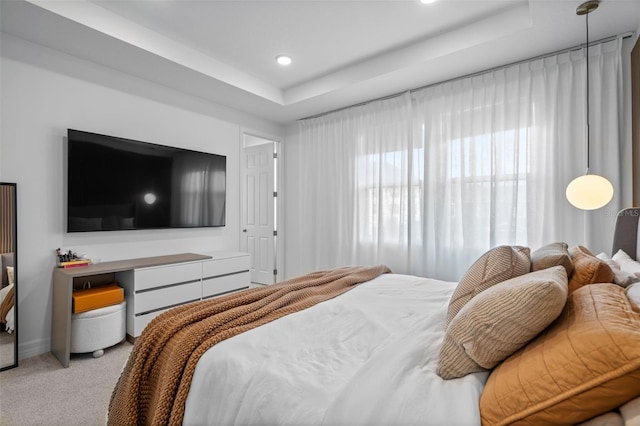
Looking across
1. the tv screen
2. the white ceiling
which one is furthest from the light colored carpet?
the white ceiling

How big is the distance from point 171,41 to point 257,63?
2.77 ft

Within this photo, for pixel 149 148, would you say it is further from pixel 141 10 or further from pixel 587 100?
pixel 587 100

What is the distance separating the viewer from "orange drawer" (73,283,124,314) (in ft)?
8.13

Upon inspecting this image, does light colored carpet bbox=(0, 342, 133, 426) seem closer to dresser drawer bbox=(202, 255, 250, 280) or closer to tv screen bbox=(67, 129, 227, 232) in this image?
dresser drawer bbox=(202, 255, 250, 280)

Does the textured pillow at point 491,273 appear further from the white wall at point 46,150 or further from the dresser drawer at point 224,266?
the white wall at point 46,150

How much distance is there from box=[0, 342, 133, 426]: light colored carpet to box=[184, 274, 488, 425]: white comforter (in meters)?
1.28

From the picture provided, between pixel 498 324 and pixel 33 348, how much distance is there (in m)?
3.49

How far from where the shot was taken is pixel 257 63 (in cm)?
336

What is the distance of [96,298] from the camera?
256 centimetres

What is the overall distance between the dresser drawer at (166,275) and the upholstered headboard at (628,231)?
347 cm

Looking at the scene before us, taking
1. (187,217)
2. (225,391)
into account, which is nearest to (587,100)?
(225,391)

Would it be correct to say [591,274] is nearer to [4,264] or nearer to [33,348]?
[4,264]

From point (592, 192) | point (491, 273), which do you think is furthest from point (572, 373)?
point (592, 192)

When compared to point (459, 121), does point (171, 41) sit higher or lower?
A: higher
